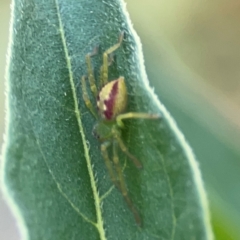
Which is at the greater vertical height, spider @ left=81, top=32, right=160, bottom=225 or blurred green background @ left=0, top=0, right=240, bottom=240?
spider @ left=81, top=32, right=160, bottom=225

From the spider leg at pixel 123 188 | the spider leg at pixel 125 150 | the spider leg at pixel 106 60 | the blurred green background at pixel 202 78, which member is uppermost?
the spider leg at pixel 106 60

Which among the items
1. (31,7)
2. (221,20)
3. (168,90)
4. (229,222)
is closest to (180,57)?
(221,20)

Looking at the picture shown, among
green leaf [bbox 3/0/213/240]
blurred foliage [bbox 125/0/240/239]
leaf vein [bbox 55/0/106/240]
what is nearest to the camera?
green leaf [bbox 3/0/213/240]

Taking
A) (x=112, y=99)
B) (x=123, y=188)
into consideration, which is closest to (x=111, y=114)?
(x=112, y=99)

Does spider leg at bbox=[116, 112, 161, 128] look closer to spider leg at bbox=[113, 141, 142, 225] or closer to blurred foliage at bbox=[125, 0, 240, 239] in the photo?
spider leg at bbox=[113, 141, 142, 225]

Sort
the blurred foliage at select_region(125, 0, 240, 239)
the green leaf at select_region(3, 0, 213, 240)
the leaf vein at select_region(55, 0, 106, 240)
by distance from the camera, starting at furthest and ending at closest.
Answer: the blurred foliage at select_region(125, 0, 240, 239)
the leaf vein at select_region(55, 0, 106, 240)
the green leaf at select_region(3, 0, 213, 240)

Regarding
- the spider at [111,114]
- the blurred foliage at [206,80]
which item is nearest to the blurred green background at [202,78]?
the blurred foliage at [206,80]

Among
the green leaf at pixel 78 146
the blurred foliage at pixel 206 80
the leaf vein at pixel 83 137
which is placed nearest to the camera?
the green leaf at pixel 78 146

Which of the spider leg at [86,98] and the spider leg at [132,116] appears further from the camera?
the spider leg at [86,98]

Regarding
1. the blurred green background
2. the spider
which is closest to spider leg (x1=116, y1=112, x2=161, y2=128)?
the spider

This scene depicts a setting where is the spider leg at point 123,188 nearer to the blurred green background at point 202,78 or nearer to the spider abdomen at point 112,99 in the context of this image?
the spider abdomen at point 112,99
